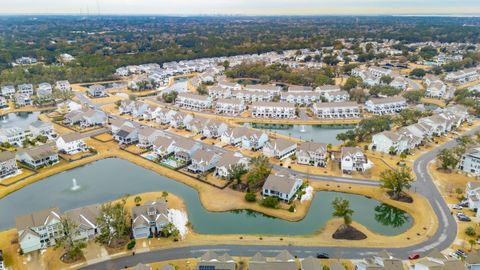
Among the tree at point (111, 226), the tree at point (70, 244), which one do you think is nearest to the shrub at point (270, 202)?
the tree at point (111, 226)

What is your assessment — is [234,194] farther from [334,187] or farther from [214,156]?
[334,187]

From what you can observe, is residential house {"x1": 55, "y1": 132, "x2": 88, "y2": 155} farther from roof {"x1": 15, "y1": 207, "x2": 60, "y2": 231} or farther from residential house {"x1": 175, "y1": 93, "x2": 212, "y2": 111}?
residential house {"x1": 175, "y1": 93, "x2": 212, "y2": 111}

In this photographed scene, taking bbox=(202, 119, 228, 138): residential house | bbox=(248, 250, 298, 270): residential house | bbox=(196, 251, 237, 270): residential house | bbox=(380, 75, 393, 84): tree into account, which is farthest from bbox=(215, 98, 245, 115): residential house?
bbox=(248, 250, 298, 270): residential house

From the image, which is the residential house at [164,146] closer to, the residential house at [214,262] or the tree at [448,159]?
the residential house at [214,262]

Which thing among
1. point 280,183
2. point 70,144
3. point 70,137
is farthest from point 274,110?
point 70,144

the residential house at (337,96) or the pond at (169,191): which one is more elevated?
the residential house at (337,96)

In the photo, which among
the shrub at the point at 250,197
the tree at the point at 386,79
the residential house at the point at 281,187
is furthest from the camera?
the tree at the point at 386,79

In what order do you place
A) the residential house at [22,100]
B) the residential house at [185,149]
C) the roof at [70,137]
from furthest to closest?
1. the residential house at [22,100]
2. the roof at [70,137]
3. the residential house at [185,149]
